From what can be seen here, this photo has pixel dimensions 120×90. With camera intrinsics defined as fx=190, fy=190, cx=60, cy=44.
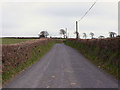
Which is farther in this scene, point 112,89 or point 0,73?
point 0,73

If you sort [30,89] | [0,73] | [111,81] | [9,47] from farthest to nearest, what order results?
[9,47], [0,73], [111,81], [30,89]

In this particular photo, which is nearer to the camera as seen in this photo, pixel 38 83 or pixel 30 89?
pixel 30 89

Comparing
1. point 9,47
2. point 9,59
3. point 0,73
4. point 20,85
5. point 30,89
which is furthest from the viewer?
point 9,47

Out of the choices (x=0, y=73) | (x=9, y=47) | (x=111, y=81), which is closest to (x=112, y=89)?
(x=111, y=81)

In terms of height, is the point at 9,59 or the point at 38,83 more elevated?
the point at 9,59

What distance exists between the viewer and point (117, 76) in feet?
37.3

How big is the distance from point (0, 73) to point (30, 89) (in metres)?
3.07

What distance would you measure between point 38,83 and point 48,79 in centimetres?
107

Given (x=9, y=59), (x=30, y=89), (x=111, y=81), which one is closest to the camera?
(x=30, y=89)

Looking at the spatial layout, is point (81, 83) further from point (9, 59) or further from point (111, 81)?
point (9, 59)

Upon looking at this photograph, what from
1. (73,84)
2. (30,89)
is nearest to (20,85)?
(30,89)

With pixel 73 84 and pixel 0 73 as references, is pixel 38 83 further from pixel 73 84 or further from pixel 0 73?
pixel 0 73

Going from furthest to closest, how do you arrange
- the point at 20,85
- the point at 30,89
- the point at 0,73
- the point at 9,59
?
the point at 9,59 → the point at 0,73 → the point at 20,85 → the point at 30,89

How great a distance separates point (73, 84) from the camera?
31.6ft
